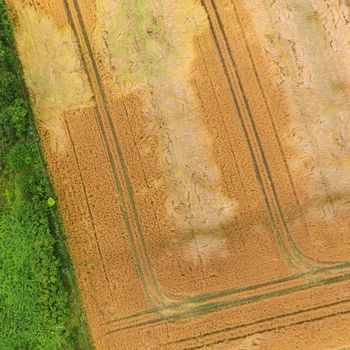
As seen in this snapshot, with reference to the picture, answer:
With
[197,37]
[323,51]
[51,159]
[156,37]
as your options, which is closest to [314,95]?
[323,51]

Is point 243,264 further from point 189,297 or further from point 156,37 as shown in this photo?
point 156,37

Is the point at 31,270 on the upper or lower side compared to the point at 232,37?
lower

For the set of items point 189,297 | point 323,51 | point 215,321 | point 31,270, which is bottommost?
point 215,321

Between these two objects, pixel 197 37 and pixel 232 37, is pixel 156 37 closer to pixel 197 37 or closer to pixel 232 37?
pixel 197 37
